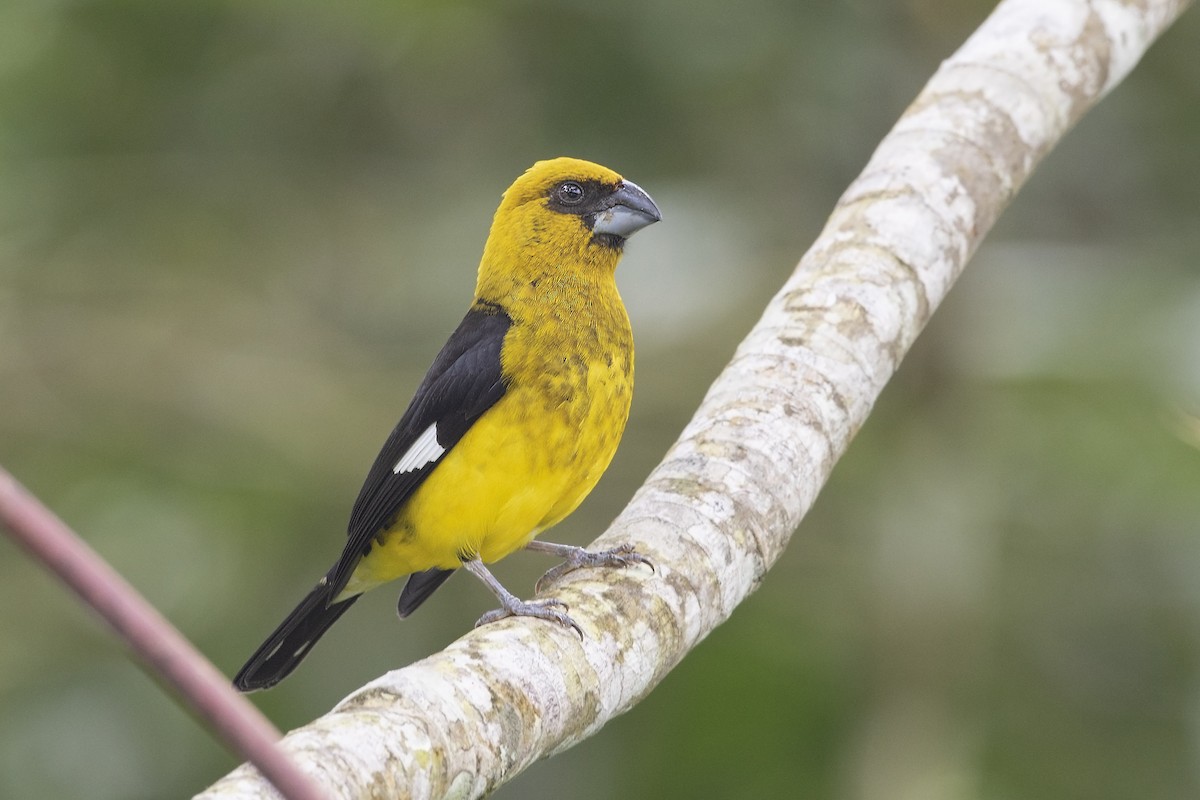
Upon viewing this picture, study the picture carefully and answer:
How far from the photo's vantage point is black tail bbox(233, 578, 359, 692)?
133 inches

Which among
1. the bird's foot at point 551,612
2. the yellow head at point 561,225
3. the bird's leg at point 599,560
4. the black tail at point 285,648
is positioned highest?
the yellow head at point 561,225

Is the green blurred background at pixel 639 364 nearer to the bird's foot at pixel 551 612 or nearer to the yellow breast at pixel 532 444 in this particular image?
the yellow breast at pixel 532 444

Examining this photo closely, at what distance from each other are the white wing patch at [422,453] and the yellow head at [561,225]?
16.3 inches

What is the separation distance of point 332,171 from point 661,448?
1933 mm

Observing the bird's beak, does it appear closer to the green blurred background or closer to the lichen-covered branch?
the lichen-covered branch

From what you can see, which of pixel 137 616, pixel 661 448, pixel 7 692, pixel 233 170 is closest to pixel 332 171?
pixel 233 170

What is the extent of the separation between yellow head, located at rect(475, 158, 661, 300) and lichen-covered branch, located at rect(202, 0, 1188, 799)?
1.61ft

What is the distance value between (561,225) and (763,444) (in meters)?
0.97

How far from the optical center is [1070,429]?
4.85 m

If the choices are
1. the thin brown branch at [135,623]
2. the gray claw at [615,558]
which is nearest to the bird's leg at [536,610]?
the gray claw at [615,558]

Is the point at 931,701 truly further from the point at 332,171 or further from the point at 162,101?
the point at 162,101

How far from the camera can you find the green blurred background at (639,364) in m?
4.68

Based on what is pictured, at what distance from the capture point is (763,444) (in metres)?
2.72

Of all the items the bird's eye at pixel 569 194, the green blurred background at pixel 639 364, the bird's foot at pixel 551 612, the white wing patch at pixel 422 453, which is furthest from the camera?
the green blurred background at pixel 639 364
